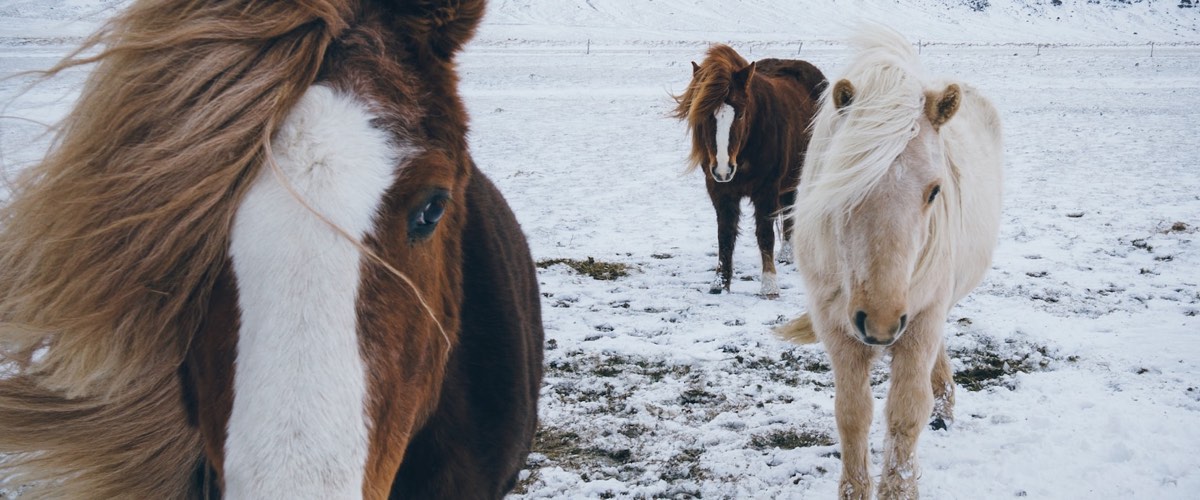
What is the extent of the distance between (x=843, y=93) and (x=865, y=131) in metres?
0.29

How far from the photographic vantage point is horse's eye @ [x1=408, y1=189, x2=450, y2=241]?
117cm

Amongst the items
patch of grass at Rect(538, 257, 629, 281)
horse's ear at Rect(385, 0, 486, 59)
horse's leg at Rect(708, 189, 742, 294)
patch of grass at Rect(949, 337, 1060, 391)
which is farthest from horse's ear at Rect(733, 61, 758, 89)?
horse's ear at Rect(385, 0, 486, 59)

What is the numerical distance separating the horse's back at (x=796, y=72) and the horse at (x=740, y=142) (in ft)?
1.66

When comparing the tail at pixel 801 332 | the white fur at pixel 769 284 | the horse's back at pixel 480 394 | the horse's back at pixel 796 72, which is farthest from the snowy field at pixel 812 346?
the horse's back at pixel 480 394

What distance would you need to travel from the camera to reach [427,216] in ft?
3.92

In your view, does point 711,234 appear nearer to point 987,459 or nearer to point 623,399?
point 623,399

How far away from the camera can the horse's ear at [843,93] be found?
2732 mm

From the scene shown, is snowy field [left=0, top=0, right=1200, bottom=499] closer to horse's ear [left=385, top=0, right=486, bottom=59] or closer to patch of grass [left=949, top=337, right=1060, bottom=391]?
patch of grass [left=949, top=337, right=1060, bottom=391]

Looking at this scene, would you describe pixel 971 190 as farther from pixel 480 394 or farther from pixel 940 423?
pixel 480 394

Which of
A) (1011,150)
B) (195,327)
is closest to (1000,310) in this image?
(195,327)

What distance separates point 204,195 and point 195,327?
22cm

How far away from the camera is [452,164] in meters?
1.26

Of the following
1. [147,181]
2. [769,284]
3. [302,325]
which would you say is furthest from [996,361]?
[147,181]

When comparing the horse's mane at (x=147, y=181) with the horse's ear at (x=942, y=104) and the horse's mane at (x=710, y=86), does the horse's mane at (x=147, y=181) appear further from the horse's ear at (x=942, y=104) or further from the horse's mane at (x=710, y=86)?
the horse's mane at (x=710, y=86)
